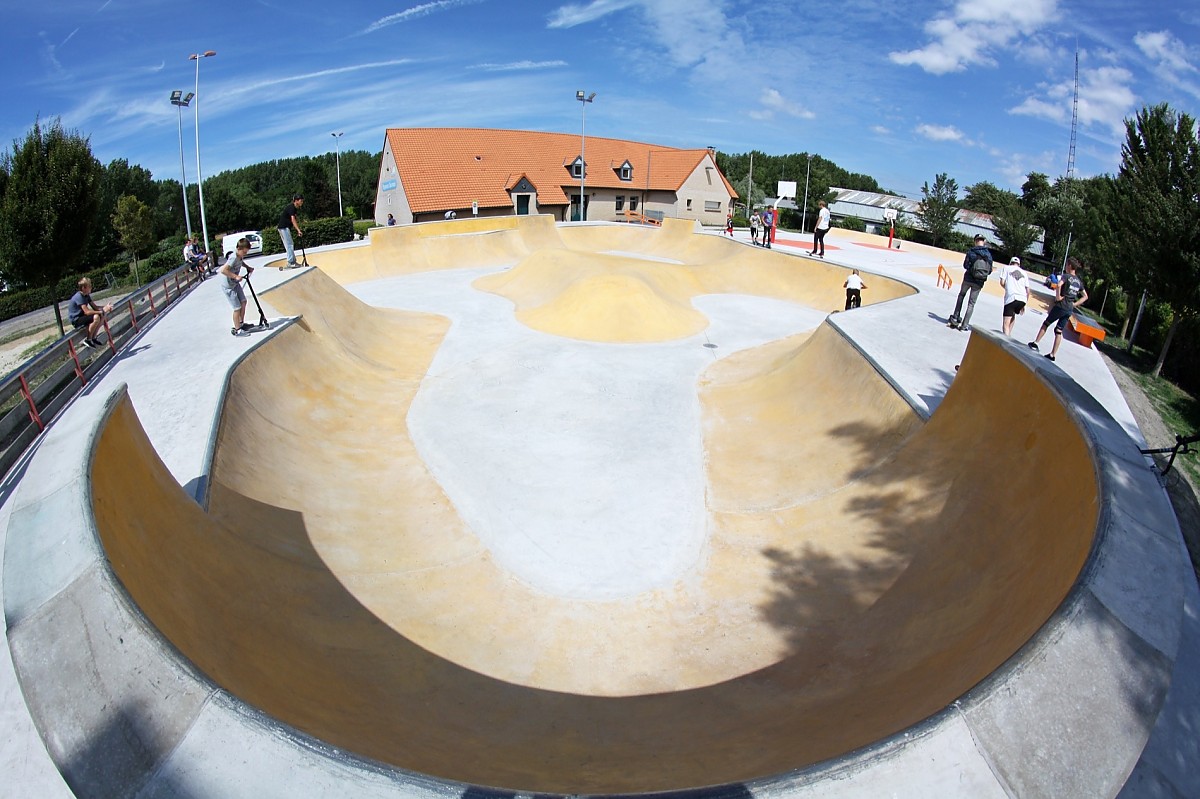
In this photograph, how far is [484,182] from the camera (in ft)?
134

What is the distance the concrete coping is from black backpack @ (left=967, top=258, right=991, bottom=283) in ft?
27.5

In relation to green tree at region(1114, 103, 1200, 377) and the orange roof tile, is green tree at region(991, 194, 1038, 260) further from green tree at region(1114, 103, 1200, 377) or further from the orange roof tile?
green tree at region(1114, 103, 1200, 377)

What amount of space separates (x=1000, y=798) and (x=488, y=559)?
17.8 ft

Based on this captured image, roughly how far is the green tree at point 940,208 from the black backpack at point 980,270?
123ft

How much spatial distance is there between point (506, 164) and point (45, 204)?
1197 inches

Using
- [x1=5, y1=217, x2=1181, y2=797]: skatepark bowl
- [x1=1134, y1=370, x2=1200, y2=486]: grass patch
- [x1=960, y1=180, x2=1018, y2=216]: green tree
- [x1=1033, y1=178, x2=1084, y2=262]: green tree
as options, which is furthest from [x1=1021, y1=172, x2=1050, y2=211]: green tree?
[x1=5, y1=217, x2=1181, y2=797]: skatepark bowl

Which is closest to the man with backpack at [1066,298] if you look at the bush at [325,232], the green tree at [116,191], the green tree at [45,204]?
the green tree at [45,204]

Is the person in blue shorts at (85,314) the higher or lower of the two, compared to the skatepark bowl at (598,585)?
higher

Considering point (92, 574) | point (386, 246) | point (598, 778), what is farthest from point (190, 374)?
point (386, 246)

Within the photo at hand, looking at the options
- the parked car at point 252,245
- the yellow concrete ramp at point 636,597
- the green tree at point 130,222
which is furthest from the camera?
the green tree at point 130,222

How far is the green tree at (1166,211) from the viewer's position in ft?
54.5

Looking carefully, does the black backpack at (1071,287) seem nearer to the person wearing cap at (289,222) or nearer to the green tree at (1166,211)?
the green tree at (1166,211)

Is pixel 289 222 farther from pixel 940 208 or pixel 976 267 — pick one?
pixel 940 208

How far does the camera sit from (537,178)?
4356 cm
